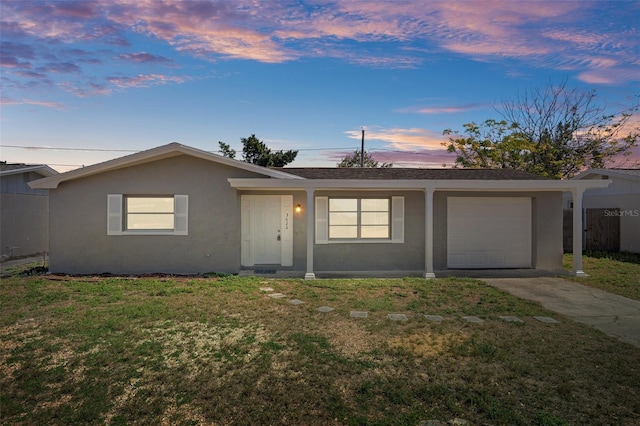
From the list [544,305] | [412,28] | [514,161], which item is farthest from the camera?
[514,161]

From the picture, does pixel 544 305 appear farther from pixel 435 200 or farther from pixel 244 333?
pixel 244 333

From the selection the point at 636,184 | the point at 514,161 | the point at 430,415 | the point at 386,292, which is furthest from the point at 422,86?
the point at 430,415

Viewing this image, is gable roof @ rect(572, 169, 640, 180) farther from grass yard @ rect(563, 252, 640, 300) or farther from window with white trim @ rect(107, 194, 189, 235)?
window with white trim @ rect(107, 194, 189, 235)

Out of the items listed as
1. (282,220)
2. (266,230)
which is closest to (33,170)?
(266,230)

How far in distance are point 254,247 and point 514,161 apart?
1916 centimetres

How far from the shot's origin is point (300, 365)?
427 cm

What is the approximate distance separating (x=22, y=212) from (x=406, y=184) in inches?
512

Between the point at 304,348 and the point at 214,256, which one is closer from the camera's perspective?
the point at 304,348

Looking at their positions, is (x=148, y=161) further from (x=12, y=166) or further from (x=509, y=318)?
(x=509, y=318)

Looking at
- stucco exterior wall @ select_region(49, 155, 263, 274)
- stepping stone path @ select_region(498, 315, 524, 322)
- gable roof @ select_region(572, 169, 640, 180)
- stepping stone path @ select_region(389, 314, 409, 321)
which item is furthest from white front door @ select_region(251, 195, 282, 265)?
gable roof @ select_region(572, 169, 640, 180)

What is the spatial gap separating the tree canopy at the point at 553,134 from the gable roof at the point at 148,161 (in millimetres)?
18690

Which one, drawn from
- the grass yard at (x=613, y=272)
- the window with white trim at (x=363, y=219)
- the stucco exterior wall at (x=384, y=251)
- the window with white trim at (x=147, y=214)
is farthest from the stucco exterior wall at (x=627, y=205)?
the window with white trim at (x=147, y=214)

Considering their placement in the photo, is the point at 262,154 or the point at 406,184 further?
the point at 262,154

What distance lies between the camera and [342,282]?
29.7 feet
